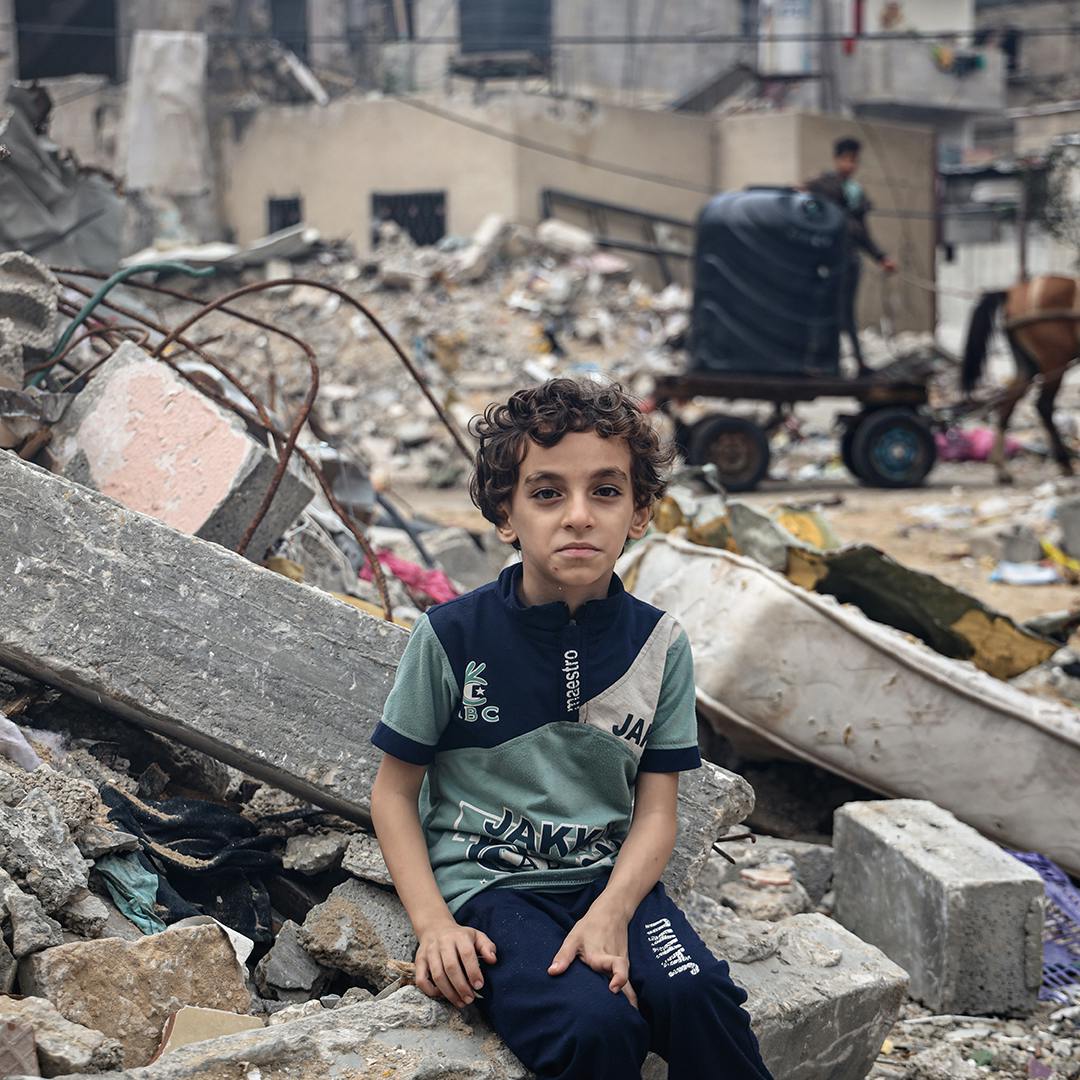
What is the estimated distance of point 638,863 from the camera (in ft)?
6.35

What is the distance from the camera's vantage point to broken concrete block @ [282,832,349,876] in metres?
2.40

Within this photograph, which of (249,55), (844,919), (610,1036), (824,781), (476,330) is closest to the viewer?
(610,1036)

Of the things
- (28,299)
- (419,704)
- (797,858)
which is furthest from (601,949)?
(28,299)

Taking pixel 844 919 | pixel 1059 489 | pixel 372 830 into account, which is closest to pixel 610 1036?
pixel 372 830

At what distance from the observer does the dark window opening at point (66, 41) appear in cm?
2220

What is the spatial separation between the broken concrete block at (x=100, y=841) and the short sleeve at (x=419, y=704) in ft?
1.74

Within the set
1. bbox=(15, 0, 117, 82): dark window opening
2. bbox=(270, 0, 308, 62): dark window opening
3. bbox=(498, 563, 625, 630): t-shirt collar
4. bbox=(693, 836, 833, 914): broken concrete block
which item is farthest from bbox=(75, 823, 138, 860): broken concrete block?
bbox=(270, 0, 308, 62): dark window opening

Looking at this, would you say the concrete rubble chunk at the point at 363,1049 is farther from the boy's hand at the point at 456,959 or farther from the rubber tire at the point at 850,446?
the rubber tire at the point at 850,446

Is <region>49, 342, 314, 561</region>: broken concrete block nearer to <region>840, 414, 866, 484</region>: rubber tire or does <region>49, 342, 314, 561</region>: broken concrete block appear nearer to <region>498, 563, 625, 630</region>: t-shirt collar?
<region>498, 563, 625, 630</region>: t-shirt collar

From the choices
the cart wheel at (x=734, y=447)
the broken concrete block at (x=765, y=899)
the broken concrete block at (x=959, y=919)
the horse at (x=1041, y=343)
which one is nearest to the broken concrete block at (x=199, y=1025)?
the broken concrete block at (x=765, y=899)

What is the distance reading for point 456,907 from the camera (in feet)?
6.39

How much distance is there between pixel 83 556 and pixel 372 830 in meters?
0.69

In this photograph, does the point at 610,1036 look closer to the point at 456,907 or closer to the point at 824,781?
the point at 456,907

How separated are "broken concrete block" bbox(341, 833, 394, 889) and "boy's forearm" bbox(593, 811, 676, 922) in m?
0.48
